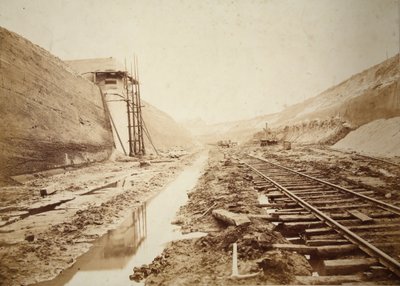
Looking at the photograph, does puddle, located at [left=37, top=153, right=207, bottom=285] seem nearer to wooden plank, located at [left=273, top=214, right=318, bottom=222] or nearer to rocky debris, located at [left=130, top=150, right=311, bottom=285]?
rocky debris, located at [left=130, top=150, right=311, bottom=285]

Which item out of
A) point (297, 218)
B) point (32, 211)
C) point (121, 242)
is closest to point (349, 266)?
point (297, 218)

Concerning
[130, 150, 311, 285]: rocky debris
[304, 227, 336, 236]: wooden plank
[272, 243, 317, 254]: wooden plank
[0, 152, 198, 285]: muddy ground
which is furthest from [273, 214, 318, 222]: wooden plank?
[0, 152, 198, 285]: muddy ground

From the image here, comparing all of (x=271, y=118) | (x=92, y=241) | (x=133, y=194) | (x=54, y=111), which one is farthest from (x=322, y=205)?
(x=271, y=118)

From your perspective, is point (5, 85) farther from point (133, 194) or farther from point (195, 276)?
point (195, 276)

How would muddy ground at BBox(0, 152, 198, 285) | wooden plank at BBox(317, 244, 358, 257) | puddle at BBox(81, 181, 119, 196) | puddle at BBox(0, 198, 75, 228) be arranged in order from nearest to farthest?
wooden plank at BBox(317, 244, 358, 257)
muddy ground at BBox(0, 152, 198, 285)
puddle at BBox(0, 198, 75, 228)
puddle at BBox(81, 181, 119, 196)

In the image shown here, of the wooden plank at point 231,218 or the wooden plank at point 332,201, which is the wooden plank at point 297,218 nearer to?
the wooden plank at point 231,218

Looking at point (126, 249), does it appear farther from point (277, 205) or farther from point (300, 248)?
point (277, 205)
